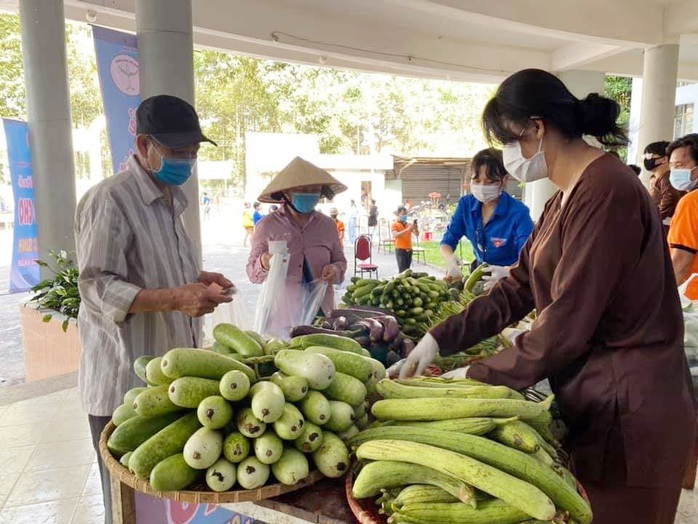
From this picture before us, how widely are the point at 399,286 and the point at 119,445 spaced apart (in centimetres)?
172

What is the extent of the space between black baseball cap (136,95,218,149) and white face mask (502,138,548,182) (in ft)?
3.94

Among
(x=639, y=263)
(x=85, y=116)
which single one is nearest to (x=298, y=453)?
(x=639, y=263)

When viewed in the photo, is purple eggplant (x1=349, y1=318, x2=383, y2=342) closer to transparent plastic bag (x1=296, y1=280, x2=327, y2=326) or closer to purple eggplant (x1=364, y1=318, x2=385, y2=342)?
purple eggplant (x1=364, y1=318, x2=385, y2=342)

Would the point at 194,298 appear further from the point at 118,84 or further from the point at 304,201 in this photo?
the point at 118,84

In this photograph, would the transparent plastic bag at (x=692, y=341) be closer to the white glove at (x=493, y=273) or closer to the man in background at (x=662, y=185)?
the white glove at (x=493, y=273)

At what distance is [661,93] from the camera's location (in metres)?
7.86

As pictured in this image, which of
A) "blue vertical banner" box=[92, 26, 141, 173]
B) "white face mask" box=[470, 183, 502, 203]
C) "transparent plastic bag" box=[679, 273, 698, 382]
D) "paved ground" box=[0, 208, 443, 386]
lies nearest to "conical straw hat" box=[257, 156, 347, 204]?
"white face mask" box=[470, 183, 502, 203]

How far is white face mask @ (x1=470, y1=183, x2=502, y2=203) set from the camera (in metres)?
3.65

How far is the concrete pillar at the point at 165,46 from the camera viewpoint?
434cm

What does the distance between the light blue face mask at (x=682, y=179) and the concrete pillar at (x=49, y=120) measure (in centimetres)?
548

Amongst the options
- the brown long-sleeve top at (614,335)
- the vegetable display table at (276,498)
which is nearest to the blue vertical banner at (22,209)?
the vegetable display table at (276,498)

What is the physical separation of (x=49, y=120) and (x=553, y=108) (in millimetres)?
5256

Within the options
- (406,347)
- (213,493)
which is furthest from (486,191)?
(213,493)

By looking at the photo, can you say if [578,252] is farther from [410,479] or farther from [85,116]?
[85,116]
